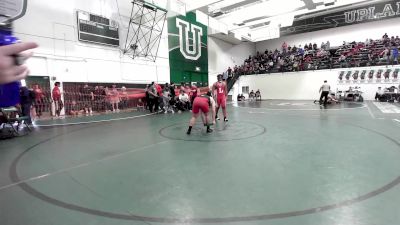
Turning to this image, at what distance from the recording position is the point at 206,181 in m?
2.96

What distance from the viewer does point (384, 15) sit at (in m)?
20.5

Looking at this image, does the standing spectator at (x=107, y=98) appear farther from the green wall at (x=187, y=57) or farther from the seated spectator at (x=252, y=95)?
the seated spectator at (x=252, y=95)

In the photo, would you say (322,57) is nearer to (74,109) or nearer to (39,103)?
(74,109)

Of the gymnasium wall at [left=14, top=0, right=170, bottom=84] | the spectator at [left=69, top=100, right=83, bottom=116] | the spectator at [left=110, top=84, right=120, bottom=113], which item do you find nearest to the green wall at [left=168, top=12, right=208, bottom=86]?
the gymnasium wall at [left=14, top=0, right=170, bottom=84]

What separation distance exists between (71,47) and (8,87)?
42.2 feet

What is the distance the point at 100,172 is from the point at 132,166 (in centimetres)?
45

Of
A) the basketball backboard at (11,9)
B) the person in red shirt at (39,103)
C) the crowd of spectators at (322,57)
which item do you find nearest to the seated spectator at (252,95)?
the crowd of spectators at (322,57)

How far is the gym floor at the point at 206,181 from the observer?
7.16 feet

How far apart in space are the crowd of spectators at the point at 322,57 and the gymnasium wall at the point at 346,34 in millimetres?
664

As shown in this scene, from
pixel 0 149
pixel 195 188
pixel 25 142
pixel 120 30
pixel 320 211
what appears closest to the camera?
pixel 320 211

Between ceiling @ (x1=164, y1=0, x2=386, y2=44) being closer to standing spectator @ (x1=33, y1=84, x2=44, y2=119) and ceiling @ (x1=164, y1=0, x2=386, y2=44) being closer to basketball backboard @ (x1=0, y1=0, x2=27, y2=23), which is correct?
standing spectator @ (x1=33, y1=84, x2=44, y2=119)

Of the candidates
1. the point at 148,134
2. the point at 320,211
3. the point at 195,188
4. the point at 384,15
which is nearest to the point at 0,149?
the point at 148,134

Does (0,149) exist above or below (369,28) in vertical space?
below

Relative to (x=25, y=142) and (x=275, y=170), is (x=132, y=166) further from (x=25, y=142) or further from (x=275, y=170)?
(x=25, y=142)
